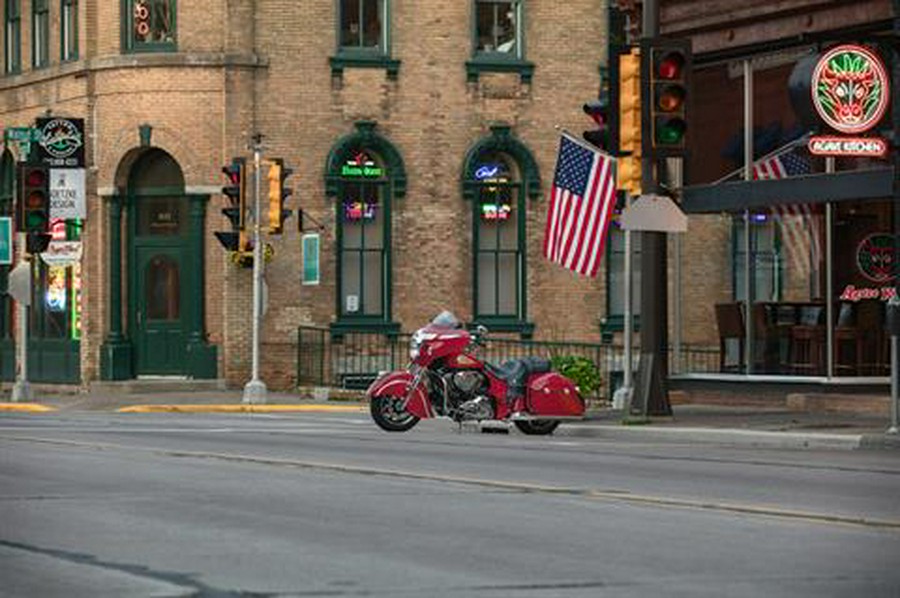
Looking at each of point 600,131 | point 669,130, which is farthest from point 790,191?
point 669,130

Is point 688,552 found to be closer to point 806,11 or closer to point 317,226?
point 806,11

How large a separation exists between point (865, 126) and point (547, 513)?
1414 cm

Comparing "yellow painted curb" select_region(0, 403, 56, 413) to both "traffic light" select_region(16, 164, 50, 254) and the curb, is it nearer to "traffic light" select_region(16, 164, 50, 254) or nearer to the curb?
"traffic light" select_region(16, 164, 50, 254)

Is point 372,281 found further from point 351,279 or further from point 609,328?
point 609,328

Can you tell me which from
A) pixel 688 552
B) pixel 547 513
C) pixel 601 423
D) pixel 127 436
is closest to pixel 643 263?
pixel 601 423

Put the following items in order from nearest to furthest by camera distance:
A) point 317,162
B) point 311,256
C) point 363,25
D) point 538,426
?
1. point 538,426
2. point 311,256
3. point 317,162
4. point 363,25

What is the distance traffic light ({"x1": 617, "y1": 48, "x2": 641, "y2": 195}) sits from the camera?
26469 millimetres

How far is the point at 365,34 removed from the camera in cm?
4409

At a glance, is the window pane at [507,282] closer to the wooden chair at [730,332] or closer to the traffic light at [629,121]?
the wooden chair at [730,332]

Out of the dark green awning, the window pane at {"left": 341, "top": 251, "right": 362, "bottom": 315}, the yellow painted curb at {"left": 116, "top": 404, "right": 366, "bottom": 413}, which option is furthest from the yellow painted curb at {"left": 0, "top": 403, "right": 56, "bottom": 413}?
the dark green awning

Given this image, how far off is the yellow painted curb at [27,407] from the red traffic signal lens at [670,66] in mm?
16480

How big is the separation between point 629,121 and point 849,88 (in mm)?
3109

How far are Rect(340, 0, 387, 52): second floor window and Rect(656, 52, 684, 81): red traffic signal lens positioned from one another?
61.1 feet

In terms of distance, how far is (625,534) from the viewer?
13766 millimetres
